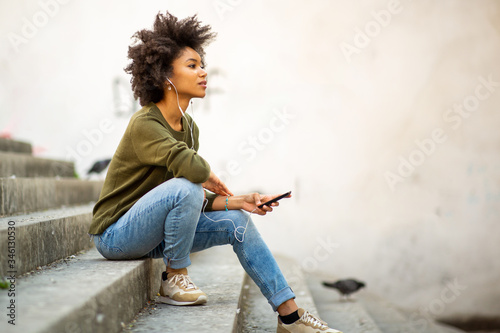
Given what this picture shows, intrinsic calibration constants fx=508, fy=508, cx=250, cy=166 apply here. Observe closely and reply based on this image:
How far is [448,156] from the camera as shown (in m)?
Answer: 4.47

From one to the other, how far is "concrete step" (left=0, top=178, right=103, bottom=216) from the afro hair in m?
0.75

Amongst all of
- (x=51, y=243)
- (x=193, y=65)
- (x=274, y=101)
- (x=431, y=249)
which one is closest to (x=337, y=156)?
(x=274, y=101)

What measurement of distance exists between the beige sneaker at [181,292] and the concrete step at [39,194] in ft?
2.66

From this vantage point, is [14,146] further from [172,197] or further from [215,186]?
[172,197]

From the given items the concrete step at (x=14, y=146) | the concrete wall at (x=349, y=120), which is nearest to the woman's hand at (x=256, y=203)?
the concrete step at (x=14, y=146)

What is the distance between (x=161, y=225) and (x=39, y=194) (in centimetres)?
110

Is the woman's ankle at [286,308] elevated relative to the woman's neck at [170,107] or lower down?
lower down

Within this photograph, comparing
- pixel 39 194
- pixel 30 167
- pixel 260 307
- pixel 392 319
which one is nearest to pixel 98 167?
pixel 30 167

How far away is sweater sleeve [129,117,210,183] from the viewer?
1688mm

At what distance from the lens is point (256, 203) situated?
186 centimetres

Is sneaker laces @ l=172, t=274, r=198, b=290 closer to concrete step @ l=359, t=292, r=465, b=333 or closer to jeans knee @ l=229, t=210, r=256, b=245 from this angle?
jeans knee @ l=229, t=210, r=256, b=245

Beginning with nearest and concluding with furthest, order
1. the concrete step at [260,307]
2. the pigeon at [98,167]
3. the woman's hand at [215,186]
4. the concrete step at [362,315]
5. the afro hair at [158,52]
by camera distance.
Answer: the afro hair at [158,52] → the woman's hand at [215,186] → the concrete step at [260,307] → the concrete step at [362,315] → the pigeon at [98,167]

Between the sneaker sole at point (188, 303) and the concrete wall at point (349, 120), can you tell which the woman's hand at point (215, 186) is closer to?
the sneaker sole at point (188, 303)

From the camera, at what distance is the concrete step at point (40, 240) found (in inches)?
59.1
